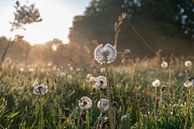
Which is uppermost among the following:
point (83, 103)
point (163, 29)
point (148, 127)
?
point (163, 29)

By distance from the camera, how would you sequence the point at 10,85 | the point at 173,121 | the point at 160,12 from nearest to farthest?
the point at 173,121 < the point at 10,85 < the point at 160,12

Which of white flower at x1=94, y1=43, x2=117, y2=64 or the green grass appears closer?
white flower at x1=94, y1=43, x2=117, y2=64

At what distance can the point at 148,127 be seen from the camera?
3.01 meters

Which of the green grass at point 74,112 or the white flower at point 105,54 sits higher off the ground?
the white flower at point 105,54

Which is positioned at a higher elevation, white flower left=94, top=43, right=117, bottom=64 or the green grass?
white flower left=94, top=43, right=117, bottom=64

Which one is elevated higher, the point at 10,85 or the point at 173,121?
the point at 10,85

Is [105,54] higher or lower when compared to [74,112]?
higher

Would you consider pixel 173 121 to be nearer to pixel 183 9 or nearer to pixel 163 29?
pixel 163 29

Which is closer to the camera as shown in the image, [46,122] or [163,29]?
[46,122]

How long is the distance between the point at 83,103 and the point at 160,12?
32072 mm

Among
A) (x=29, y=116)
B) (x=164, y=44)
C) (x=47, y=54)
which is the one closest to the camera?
(x=29, y=116)

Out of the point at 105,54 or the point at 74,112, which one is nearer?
the point at 105,54

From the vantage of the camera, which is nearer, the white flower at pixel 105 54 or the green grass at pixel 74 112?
the white flower at pixel 105 54

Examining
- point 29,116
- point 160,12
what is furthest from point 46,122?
point 160,12
